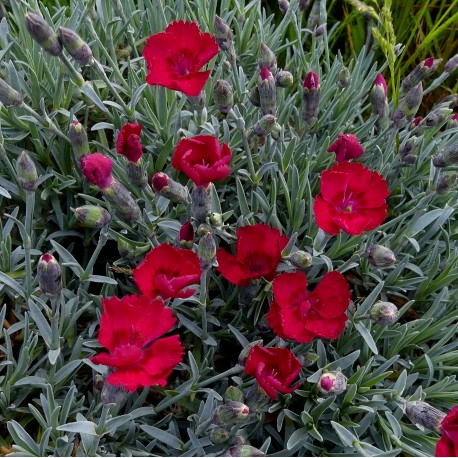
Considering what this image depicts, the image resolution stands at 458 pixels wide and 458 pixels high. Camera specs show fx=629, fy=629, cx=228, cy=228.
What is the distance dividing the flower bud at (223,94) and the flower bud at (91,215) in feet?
1.18

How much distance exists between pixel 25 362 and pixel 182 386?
324 mm

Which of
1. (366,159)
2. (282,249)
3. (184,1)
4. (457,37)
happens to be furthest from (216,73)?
(457,37)

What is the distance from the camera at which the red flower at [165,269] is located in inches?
43.2

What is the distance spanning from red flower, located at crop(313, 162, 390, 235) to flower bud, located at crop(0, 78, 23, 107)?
0.68m

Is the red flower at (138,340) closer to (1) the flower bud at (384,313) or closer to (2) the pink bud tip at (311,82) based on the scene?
(1) the flower bud at (384,313)

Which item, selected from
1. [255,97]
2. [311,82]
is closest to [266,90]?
[255,97]

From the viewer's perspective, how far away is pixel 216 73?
1772 mm

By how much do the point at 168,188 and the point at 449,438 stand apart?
70cm

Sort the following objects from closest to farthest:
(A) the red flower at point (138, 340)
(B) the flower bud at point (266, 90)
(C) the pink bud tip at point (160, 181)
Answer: (A) the red flower at point (138, 340), (C) the pink bud tip at point (160, 181), (B) the flower bud at point (266, 90)

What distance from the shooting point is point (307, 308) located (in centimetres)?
120

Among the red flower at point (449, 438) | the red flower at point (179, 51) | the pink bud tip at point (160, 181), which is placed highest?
the red flower at point (179, 51)

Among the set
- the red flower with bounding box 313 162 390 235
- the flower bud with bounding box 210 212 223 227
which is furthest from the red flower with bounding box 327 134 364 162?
the flower bud with bounding box 210 212 223 227

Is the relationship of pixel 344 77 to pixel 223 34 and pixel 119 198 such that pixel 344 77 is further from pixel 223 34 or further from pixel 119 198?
pixel 119 198

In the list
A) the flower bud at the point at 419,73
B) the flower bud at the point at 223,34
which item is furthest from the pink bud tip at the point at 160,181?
the flower bud at the point at 419,73
